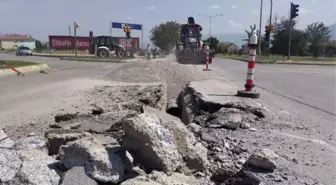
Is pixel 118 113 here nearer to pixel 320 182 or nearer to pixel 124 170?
pixel 124 170

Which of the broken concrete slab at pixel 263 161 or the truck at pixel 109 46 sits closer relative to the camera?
the broken concrete slab at pixel 263 161

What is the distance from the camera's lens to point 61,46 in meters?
66.1

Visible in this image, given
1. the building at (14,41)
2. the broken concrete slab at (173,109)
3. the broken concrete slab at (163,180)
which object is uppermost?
the building at (14,41)

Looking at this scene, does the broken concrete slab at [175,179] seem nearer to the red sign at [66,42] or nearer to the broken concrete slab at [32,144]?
the broken concrete slab at [32,144]

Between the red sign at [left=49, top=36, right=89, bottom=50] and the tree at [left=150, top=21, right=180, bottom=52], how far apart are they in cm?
2806

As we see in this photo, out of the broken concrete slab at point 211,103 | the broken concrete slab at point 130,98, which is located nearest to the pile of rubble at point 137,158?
the broken concrete slab at point 211,103

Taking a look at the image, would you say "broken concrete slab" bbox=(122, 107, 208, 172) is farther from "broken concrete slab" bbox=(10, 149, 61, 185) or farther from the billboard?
the billboard

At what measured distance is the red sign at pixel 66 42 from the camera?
65.1m

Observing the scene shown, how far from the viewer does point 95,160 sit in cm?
348

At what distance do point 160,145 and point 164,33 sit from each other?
90.5 m

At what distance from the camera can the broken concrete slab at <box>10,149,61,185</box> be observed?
337 cm

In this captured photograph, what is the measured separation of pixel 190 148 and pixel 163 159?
0.51 metres

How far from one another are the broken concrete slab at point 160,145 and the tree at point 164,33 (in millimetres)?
86216

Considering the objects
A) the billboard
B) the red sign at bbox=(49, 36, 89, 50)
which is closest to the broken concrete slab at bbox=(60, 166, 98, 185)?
the billboard
